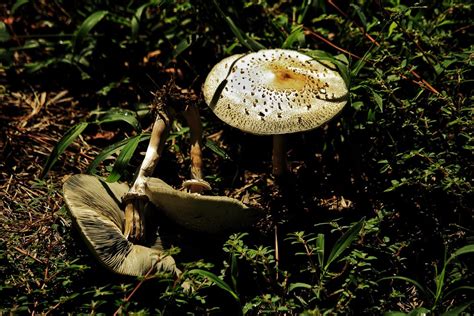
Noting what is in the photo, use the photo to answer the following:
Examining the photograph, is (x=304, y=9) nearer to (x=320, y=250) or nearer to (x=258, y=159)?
(x=258, y=159)

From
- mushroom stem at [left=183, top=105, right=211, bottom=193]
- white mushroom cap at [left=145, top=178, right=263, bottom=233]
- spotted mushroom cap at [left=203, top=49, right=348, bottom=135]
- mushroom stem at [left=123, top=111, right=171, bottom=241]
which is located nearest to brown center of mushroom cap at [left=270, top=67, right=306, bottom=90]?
spotted mushroom cap at [left=203, top=49, right=348, bottom=135]

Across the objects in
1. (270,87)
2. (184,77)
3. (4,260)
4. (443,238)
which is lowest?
(443,238)

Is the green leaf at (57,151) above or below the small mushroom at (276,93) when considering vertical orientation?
below

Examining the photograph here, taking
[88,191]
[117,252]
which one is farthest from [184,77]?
[117,252]

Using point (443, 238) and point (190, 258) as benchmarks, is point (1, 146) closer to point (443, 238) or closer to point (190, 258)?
point (190, 258)

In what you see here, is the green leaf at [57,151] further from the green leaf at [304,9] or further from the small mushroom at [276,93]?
the green leaf at [304,9]

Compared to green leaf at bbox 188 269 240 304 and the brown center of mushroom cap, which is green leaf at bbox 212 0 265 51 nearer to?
the brown center of mushroom cap

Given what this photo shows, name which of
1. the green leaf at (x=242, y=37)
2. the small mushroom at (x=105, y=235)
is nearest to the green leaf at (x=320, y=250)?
the small mushroom at (x=105, y=235)
